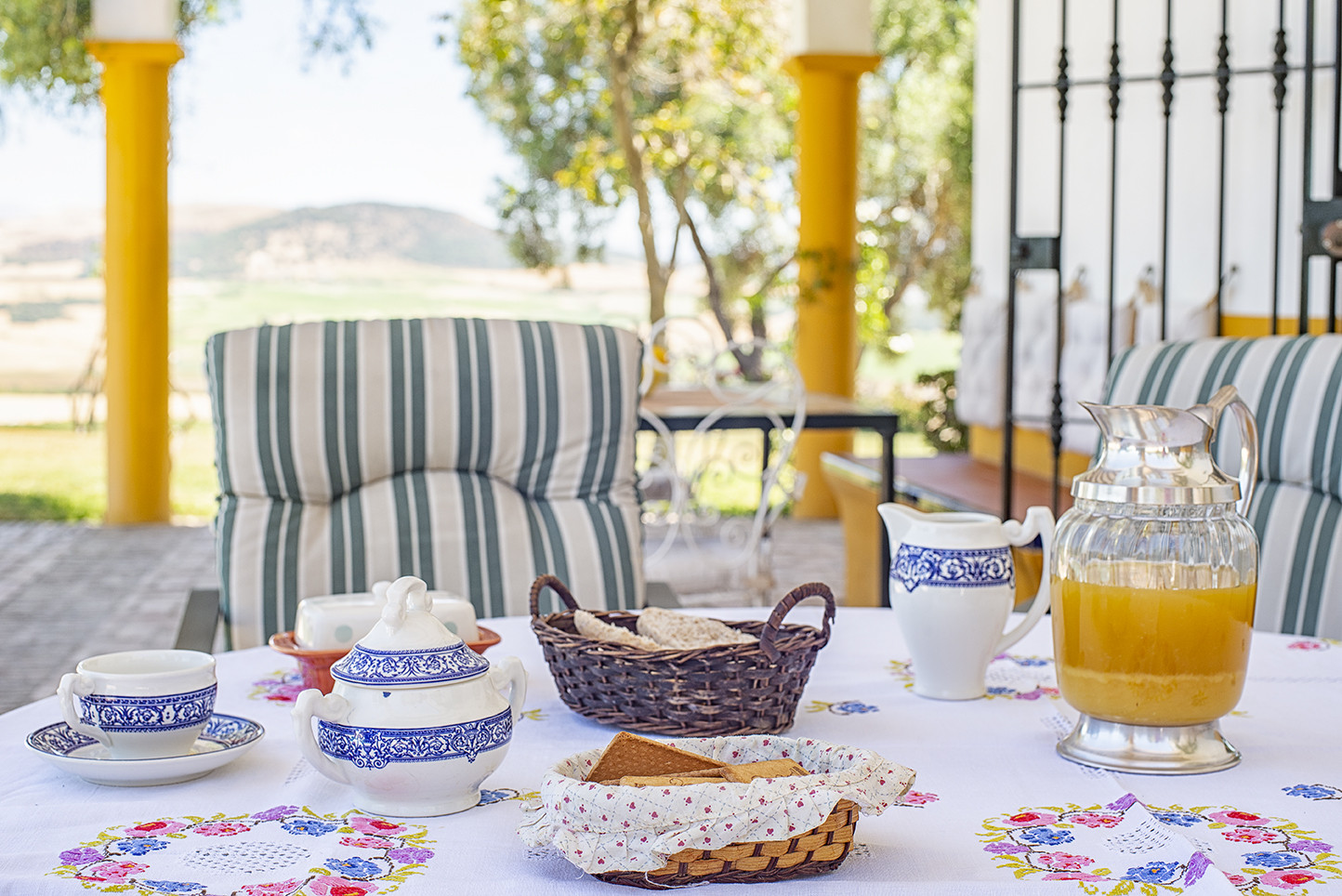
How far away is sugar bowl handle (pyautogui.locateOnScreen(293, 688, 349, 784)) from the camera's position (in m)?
0.80

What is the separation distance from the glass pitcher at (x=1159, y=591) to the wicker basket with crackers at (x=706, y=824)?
0.79ft

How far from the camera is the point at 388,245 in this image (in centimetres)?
851

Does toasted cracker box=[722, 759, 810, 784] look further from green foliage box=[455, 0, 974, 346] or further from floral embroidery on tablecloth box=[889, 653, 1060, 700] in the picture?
green foliage box=[455, 0, 974, 346]

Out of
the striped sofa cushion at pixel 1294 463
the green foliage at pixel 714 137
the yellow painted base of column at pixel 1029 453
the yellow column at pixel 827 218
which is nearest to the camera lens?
the striped sofa cushion at pixel 1294 463

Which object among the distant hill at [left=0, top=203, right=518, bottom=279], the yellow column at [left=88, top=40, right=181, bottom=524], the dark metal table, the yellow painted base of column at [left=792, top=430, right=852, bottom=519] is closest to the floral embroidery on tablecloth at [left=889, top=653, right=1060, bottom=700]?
the dark metal table

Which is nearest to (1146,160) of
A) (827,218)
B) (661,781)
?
(827,218)

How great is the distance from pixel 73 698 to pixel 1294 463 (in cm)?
149

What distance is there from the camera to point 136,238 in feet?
19.2

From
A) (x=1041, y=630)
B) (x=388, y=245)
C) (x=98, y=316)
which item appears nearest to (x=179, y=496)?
(x=98, y=316)

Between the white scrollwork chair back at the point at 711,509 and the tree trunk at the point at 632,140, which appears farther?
the tree trunk at the point at 632,140

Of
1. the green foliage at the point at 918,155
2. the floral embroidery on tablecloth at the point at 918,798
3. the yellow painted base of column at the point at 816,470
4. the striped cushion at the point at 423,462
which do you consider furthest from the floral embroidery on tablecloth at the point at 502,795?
the green foliage at the point at 918,155

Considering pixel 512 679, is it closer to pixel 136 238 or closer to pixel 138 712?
pixel 138 712

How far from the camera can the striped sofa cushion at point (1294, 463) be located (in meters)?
1.70

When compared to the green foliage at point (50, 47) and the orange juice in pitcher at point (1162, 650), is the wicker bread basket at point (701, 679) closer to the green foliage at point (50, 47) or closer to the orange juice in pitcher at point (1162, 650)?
the orange juice in pitcher at point (1162, 650)
